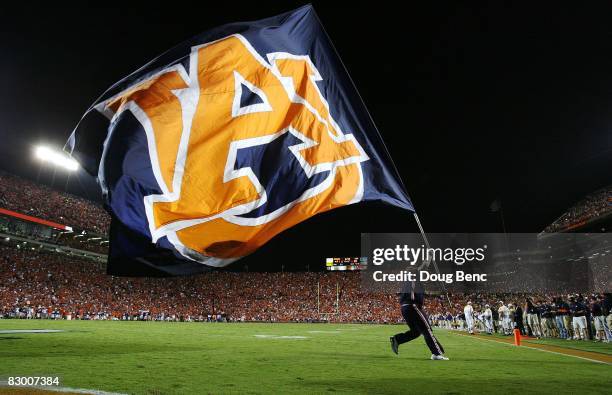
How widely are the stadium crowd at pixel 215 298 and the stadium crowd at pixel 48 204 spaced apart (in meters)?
4.23

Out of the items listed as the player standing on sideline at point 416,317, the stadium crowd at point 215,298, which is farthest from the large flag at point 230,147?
the stadium crowd at point 215,298

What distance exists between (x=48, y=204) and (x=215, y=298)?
22496 mm

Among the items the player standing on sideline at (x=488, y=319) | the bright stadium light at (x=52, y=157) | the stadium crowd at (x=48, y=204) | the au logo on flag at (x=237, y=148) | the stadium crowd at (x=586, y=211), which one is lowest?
the player standing on sideline at (x=488, y=319)

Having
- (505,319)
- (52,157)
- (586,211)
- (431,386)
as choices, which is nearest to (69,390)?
(431,386)

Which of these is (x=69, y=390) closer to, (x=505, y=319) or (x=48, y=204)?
(x=505, y=319)

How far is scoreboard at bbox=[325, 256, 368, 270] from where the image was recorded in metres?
62.6

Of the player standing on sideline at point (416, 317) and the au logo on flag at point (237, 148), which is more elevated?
the au logo on flag at point (237, 148)

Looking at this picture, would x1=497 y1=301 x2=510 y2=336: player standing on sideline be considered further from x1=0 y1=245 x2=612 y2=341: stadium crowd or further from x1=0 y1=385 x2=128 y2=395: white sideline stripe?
x1=0 y1=385 x2=128 y2=395: white sideline stripe

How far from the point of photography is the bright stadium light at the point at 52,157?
44.4 metres

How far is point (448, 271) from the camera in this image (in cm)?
5512

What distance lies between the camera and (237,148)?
15.2 ft

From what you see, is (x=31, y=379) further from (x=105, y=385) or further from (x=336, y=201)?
(x=336, y=201)

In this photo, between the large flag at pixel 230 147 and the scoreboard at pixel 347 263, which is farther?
the scoreboard at pixel 347 263

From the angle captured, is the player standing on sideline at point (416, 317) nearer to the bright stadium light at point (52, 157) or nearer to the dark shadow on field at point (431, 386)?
the dark shadow on field at point (431, 386)
